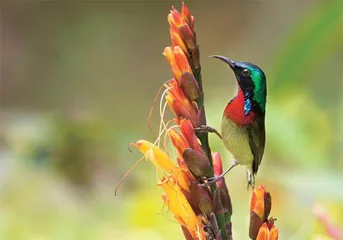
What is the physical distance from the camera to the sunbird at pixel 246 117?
Result: 0.89 feet

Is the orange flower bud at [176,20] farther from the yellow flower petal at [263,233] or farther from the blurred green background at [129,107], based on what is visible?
the blurred green background at [129,107]

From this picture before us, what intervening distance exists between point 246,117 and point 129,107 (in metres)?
1.13

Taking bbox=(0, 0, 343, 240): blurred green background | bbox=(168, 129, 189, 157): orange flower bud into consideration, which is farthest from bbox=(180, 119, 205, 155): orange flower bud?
bbox=(0, 0, 343, 240): blurred green background

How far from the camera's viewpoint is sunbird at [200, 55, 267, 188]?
0.27 metres

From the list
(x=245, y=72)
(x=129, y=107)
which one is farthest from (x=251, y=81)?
(x=129, y=107)

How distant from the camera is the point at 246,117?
0.27 meters

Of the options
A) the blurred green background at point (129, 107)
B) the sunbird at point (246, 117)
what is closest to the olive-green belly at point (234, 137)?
the sunbird at point (246, 117)

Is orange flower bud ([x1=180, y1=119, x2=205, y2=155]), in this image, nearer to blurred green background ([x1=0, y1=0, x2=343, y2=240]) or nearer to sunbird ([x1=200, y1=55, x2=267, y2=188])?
sunbird ([x1=200, y1=55, x2=267, y2=188])

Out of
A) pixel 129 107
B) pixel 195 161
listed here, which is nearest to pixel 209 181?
pixel 195 161

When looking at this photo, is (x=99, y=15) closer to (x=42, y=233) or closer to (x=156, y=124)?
(x=156, y=124)

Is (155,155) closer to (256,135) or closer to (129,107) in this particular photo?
(256,135)

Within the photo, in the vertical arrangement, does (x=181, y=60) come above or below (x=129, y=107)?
below

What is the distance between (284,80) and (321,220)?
2.06 feet

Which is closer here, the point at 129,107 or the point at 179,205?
the point at 179,205
